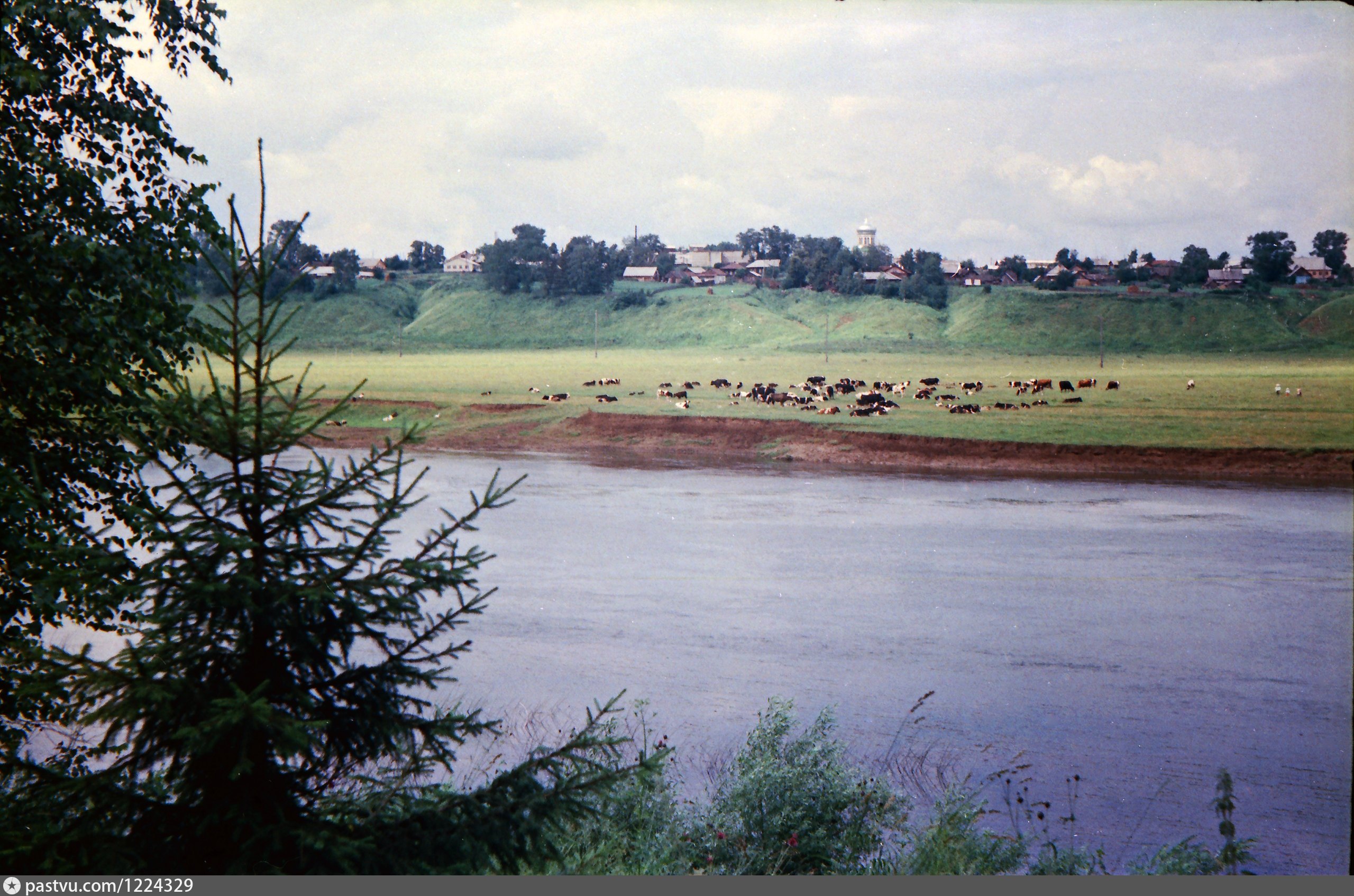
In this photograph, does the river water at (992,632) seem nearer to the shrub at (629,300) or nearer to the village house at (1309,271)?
the village house at (1309,271)

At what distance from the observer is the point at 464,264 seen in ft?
79.1

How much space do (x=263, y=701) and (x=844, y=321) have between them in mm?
41804

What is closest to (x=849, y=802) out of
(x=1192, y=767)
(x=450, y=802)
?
(x=450, y=802)

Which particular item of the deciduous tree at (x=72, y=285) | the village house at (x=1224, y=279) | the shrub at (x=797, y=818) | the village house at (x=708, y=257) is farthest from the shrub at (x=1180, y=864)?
the village house at (x=708, y=257)

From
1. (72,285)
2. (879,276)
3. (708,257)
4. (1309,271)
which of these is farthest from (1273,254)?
(72,285)

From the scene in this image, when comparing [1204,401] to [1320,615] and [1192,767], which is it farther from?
[1192,767]

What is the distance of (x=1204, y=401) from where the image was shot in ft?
82.7

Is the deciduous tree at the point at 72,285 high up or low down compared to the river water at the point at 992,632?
up

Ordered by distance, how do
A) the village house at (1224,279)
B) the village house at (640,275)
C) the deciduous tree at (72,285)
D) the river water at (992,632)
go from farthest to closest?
the village house at (640,275), the village house at (1224,279), the river water at (992,632), the deciduous tree at (72,285)

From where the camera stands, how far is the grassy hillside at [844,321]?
24969 mm

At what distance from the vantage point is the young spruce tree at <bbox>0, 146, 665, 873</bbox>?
2.48 m

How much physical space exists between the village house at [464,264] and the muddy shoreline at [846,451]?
3.08m

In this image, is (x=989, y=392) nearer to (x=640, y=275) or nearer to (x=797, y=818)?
(x=640, y=275)

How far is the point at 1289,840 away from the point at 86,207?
711cm
